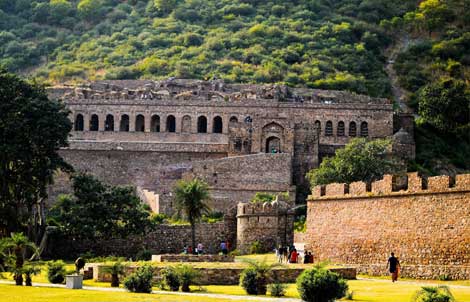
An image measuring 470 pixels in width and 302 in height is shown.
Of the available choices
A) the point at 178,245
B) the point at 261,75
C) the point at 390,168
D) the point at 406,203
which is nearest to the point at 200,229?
the point at 178,245

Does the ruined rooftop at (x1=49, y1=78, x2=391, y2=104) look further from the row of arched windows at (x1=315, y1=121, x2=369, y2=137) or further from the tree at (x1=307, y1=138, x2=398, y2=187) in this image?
the tree at (x1=307, y1=138, x2=398, y2=187)

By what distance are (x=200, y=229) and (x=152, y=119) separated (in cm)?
3021

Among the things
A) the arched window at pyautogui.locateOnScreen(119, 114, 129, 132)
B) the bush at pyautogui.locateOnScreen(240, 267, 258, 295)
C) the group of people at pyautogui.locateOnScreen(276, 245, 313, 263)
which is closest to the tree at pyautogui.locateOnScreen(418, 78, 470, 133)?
the arched window at pyautogui.locateOnScreen(119, 114, 129, 132)

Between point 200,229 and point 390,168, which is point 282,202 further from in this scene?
point 390,168

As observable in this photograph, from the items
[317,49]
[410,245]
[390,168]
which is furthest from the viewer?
[317,49]

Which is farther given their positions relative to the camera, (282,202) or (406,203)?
(282,202)

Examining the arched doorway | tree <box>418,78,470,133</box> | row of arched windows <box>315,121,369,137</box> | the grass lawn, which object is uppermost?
tree <box>418,78,470,133</box>

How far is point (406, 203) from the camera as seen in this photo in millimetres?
50000

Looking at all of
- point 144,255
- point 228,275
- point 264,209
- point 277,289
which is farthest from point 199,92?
point 277,289

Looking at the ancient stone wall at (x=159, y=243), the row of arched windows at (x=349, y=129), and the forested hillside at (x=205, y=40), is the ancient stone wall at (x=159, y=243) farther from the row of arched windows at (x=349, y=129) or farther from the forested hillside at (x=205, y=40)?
the forested hillside at (x=205, y=40)

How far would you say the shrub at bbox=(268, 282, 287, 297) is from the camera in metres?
40.9

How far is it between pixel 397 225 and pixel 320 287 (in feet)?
44.7

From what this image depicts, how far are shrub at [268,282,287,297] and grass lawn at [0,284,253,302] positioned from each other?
9.24 ft

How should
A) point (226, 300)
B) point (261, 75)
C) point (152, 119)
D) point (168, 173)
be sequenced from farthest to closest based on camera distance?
point (261, 75)
point (152, 119)
point (168, 173)
point (226, 300)
